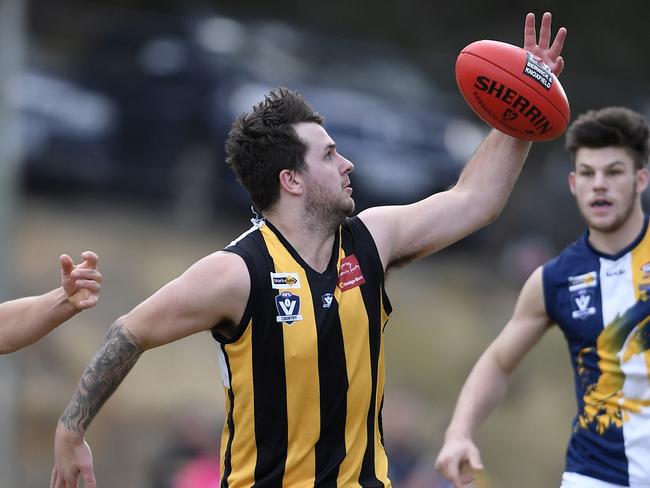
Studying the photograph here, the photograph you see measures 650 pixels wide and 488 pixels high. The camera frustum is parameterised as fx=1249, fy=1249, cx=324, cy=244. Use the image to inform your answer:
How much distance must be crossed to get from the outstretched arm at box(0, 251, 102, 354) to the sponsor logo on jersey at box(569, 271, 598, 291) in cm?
250

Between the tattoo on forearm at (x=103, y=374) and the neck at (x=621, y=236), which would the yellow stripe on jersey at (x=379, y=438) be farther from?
the neck at (x=621, y=236)

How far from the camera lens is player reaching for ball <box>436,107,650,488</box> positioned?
6.02 meters

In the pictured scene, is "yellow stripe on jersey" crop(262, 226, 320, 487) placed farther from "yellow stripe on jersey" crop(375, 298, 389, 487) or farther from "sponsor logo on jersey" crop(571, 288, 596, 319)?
"sponsor logo on jersey" crop(571, 288, 596, 319)

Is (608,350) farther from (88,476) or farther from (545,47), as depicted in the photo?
(88,476)

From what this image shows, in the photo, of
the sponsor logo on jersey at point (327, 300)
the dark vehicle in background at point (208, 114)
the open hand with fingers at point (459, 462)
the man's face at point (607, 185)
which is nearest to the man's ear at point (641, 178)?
the man's face at point (607, 185)

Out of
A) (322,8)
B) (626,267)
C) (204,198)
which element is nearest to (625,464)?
(626,267)

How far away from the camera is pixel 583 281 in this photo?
6.32 m

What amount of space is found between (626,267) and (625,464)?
0.98 metres

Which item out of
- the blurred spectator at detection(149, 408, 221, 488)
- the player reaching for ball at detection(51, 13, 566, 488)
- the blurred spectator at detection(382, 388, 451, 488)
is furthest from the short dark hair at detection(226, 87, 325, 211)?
the blurred spectator at detection(382, 388, 451, 488)

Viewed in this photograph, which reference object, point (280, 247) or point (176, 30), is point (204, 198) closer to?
point (176, 30)

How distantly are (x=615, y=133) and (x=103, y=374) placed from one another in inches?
117

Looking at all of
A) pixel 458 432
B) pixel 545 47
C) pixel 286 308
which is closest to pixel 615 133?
pixel 545 47

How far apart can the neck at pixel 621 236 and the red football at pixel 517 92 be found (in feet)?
3.47

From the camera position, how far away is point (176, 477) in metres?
9.95
